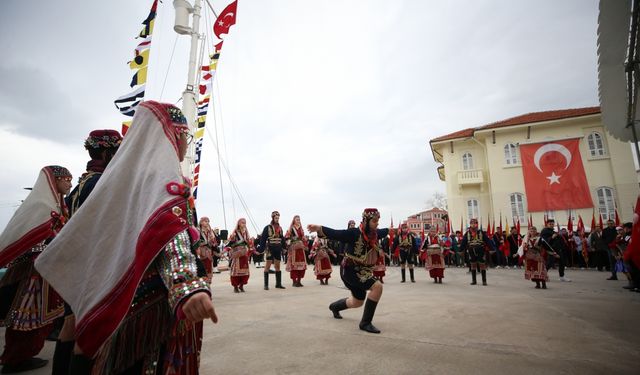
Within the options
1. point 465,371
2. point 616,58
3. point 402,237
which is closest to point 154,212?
point 465,371

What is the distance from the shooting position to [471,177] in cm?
2350

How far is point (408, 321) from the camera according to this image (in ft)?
15.5

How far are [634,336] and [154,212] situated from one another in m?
5.93

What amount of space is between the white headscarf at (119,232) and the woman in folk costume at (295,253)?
8.47 meters

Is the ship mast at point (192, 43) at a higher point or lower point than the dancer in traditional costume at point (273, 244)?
higher

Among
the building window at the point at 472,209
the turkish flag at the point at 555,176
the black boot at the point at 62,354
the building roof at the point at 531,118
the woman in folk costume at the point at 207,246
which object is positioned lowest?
the black boot at the point at 62,354

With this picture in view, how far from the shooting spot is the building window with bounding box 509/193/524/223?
21609 mm

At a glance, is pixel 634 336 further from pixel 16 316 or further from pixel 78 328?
pixel 16 316

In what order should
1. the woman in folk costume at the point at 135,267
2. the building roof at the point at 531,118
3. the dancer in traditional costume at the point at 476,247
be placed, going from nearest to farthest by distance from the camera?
1. the woman in folk costume at the point at 135,267
2. the dancer in traditional costume at the point at 476,247
3. the building roof at the point at 531,118

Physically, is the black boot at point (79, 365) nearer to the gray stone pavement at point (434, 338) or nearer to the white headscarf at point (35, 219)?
the gray stone pavement at point (434, 338)

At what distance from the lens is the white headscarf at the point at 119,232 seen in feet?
4.08

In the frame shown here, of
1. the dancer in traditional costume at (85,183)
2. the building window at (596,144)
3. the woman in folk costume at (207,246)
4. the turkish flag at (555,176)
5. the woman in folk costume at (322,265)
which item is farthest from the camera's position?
the building window at (596,144)

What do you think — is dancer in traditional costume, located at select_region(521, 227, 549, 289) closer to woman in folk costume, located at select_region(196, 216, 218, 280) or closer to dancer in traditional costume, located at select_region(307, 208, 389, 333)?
dancer in traditional costume, located at select_region(307, 208, 389, 333)

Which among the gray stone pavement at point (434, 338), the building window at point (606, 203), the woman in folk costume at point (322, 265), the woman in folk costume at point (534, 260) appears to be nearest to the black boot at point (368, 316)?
the gray stone pavement at point (434, 338)
